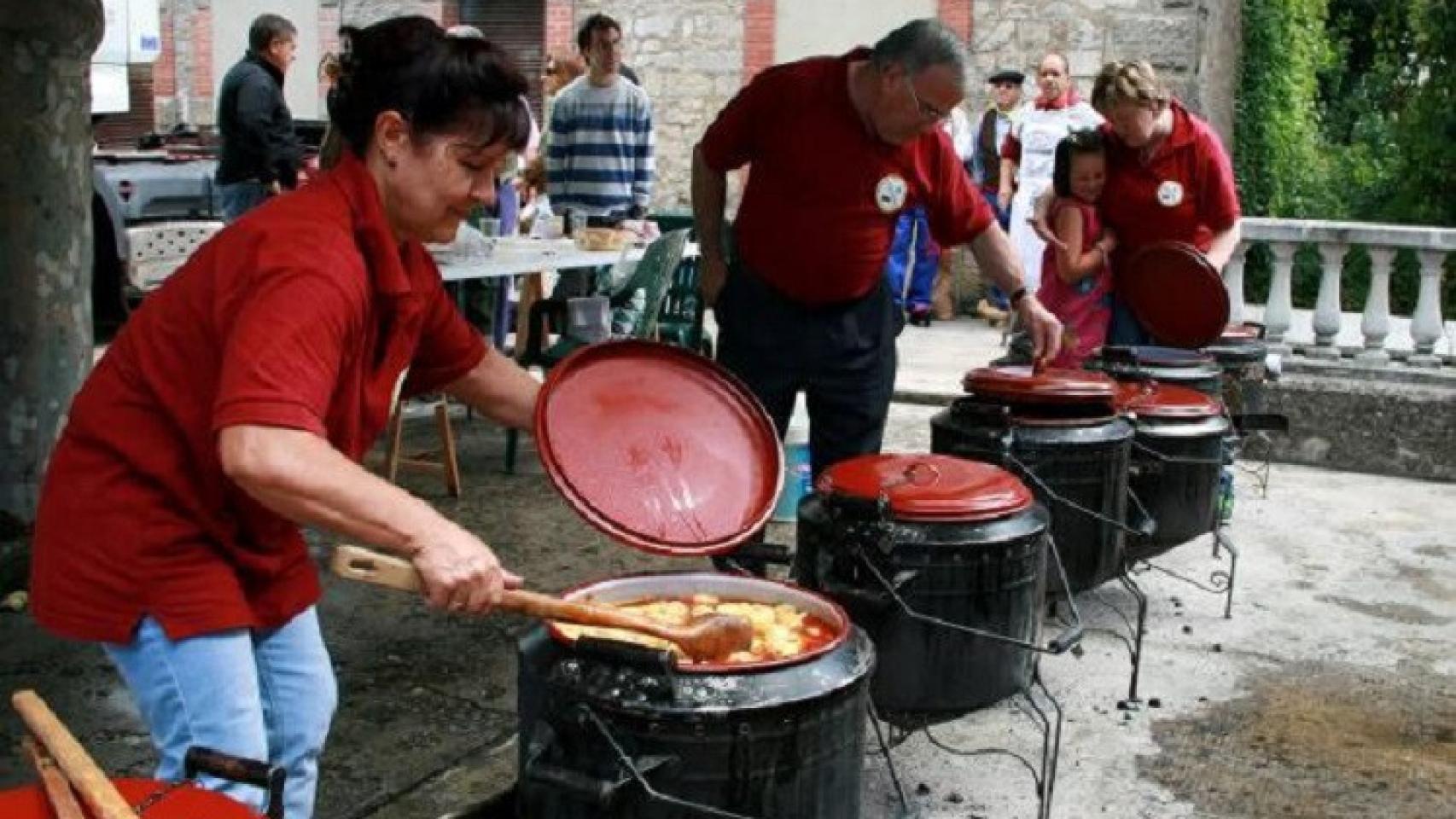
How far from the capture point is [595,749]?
2.57 m

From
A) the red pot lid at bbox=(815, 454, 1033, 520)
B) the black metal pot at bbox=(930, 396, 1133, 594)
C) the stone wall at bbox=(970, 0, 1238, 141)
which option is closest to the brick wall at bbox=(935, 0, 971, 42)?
the stone wall at bbox=(970, 0, 1238, 141)

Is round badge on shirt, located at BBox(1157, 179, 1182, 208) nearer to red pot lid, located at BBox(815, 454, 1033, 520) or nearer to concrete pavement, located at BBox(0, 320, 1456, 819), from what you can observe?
concrete pavement, located at BBox(0, 320, 1456, 819)

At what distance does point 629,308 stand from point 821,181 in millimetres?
3376

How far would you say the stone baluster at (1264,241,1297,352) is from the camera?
9172mm

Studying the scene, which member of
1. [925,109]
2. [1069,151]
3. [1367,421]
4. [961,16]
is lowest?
[1367,421]

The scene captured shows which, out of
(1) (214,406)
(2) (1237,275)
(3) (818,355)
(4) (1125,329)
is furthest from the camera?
(2) (1237,275)

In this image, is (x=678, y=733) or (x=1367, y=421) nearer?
(x=678, y=733)

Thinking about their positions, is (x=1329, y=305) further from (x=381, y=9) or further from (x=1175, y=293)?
(x=381, y=9)

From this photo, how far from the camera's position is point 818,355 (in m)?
4.84

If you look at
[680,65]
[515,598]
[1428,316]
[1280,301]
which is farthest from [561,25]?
[515,598]

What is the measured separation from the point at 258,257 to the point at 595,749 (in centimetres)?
96

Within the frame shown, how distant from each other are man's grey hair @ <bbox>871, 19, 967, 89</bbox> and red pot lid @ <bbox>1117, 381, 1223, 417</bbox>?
1405mm

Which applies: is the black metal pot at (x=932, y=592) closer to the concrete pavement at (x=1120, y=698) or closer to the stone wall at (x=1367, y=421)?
the concrete pavement at (x=1120, y=698)

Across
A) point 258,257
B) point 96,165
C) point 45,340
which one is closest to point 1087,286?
point 45,340
